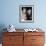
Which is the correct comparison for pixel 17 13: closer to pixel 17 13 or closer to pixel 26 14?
pixel 17 13

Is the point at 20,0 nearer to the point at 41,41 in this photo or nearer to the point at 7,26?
the point at 7,26

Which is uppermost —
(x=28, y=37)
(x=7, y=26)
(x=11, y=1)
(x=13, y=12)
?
(x=11, y=1)

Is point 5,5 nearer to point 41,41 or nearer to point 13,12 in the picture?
point 13,12

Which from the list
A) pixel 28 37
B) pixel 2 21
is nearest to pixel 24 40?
pixel 28 37

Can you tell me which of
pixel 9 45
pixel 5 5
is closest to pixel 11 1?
pixel 5 5

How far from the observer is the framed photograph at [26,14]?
4164 millimetres

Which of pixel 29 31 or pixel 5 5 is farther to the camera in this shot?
pixel 5 5

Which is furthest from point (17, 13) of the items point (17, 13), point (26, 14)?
point (26, 14)

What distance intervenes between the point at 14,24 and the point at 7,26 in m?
0.24

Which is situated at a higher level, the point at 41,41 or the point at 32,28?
the point at 32,28

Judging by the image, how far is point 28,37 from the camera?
369 cm

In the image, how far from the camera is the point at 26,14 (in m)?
4.20

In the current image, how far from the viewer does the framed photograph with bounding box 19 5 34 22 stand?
13.7 feet

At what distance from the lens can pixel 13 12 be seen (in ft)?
13.7
